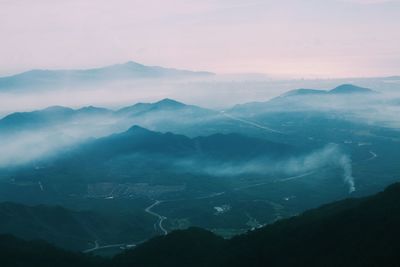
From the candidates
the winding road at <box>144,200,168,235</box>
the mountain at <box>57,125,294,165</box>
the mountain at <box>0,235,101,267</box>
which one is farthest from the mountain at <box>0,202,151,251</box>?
the mountain at <box>57,125,294,165</box>

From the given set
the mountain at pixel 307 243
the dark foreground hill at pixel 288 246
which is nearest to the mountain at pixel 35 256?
the dark foreground hill at pixel 288 246

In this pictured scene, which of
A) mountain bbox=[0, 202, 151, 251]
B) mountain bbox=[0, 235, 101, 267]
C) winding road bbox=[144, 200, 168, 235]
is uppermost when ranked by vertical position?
mountain bbox=[0, 235, 101, 267]

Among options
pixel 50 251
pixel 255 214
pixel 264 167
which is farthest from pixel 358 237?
pixel 264 167

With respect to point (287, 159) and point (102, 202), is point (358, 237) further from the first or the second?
point (287, 159)

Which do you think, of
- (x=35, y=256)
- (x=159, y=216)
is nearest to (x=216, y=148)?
(x=159, y=216)

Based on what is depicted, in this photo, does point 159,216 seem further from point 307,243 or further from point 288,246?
point 307,243

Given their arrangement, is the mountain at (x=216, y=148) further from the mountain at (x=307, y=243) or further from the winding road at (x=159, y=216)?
the mountain at (x=307, y=243)

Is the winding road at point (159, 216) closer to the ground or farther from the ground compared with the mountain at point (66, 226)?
closer to the ground

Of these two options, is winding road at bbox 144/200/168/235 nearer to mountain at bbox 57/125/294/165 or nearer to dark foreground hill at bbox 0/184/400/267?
dark foreground hill at bbox 0/184/400/267
